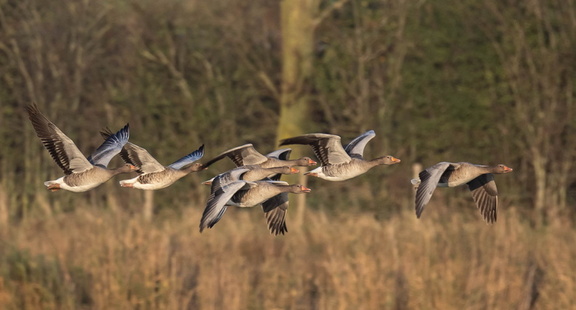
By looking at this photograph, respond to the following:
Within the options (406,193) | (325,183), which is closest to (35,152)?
(325,183)

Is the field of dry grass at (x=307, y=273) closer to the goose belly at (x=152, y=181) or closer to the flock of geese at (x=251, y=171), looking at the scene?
the flock of geese at (x=251, y=171)

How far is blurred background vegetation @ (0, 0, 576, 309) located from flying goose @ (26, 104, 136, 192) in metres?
4.74

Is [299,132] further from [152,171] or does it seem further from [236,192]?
[236,192]

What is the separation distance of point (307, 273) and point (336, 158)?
6.34 m

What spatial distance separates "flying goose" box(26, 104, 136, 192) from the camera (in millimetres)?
5277

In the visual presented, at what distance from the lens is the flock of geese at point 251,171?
4738 mm

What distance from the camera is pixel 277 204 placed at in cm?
575

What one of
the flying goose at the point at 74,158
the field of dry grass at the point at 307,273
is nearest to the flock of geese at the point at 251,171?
the flying goose at the point at 74,158

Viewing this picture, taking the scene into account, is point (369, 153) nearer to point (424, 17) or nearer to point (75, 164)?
point (424, 17)

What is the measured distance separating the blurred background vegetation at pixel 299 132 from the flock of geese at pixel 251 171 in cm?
474

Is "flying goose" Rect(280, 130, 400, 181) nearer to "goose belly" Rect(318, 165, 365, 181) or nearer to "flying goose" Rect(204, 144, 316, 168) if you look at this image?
"goose belly" Rect(318, 165, 365, 181)

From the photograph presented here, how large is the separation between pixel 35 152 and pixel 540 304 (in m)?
12.9

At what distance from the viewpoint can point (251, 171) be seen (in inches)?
195

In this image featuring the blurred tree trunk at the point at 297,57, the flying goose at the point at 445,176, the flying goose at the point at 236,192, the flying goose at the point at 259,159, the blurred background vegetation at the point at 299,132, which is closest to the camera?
the flying goose at the point at 236,192
